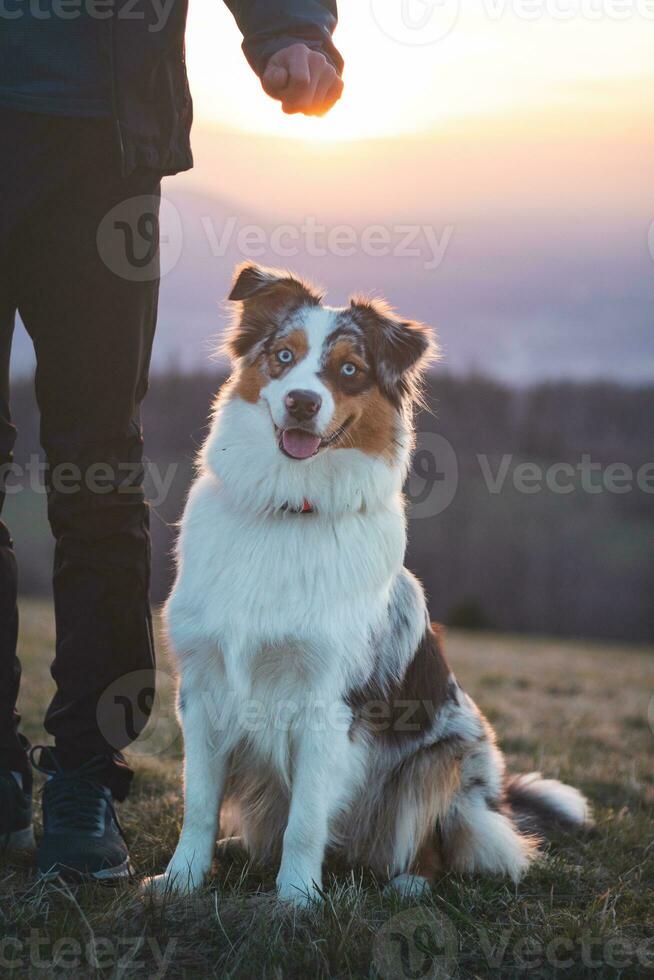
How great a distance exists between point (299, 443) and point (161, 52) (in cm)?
118

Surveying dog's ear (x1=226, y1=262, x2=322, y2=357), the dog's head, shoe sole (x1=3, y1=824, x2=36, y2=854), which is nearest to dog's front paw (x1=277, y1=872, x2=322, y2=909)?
shoe sole (x1=3, y1=824, x2=36, y2=854)

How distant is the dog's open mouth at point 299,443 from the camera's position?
2922 millimetres

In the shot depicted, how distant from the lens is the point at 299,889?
104 inches

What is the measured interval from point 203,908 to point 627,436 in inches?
1260

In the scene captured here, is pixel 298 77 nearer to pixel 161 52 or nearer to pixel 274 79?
pixel 274 79

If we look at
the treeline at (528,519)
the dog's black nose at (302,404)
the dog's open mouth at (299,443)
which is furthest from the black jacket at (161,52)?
the treeline at (528,519)

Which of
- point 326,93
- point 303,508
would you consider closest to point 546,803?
point 303,508

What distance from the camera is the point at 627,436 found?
1278 inches

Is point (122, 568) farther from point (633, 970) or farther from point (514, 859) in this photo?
point (633, 970)

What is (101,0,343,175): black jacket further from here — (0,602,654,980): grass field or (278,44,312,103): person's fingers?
(0,602,654,980): grass field

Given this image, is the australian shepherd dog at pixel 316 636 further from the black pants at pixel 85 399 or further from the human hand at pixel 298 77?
the human hand at pixel 298 77

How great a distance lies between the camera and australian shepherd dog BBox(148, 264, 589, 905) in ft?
9.00

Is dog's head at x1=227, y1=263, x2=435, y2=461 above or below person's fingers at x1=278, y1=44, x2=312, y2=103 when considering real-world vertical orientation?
below

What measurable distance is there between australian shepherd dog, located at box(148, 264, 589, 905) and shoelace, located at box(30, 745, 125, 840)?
269 millimetres
